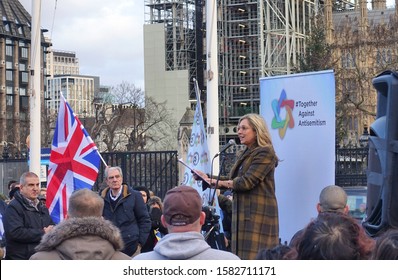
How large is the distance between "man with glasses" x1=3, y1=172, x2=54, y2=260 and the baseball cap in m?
4.00

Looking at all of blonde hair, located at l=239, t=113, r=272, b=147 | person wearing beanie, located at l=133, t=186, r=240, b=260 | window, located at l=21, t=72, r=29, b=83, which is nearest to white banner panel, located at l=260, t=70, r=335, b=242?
blonde hair, located at l=239, t=113, r=272, b=147

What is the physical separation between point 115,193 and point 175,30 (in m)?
63.8

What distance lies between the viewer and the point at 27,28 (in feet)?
340

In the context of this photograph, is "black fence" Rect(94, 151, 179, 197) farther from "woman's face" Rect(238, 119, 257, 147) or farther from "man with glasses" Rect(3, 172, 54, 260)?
Answer: "woman's face" Rect(238, 119, 257, 147)

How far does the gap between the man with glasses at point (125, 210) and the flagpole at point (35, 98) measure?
2566 mm

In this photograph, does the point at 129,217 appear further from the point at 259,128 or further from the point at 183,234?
the point at 183,234

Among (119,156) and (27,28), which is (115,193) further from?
(27,28)

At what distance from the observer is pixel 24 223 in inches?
326

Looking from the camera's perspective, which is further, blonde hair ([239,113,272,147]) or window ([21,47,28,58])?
window ([21,47,28,58])

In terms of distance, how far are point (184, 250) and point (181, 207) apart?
11.5 inches

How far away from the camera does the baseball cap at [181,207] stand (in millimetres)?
4289

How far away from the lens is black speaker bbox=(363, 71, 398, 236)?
5836 millimetres

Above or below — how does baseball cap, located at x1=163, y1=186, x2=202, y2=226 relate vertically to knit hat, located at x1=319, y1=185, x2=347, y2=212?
above

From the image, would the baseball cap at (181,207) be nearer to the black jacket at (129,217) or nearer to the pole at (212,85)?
the black jacket at (129,217)
